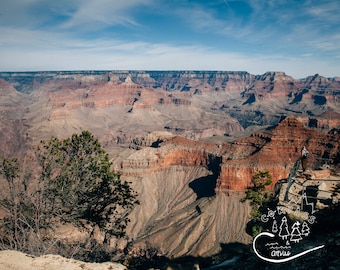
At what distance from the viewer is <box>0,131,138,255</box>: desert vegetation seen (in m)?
23.6

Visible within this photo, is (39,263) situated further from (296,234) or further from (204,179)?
(204,179)

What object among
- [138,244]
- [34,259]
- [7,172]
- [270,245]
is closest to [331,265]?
[270,245]

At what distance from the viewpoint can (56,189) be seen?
25734 mm

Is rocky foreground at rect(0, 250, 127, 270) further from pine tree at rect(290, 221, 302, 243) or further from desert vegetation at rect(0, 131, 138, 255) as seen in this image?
pine tree at rect(290, 221, 302, 243)

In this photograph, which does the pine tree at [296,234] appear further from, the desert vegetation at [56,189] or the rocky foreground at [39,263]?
the desert vegetation at [56,189]

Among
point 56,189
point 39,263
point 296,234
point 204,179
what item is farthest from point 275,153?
point 39,263

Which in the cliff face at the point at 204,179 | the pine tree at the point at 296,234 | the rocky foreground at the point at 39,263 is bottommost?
the cliff face at the point at 204,179

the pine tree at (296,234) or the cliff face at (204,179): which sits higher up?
the pine tree at (296,234)

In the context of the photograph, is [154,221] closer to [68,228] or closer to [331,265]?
[68,228]

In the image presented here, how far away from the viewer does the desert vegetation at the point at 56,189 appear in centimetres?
2359

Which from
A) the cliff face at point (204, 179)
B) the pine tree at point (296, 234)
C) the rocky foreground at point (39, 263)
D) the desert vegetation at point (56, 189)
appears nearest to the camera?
the rocky foreground at point (39, 263)

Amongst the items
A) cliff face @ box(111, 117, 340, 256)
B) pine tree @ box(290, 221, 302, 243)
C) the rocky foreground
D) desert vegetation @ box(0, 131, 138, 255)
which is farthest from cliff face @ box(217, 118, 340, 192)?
the rocky foreground

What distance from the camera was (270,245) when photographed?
717 inches

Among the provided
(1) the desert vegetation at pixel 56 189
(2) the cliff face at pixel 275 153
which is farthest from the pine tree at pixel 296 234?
(2) the cliff face at pixel 275 153
